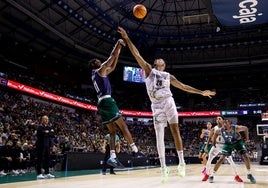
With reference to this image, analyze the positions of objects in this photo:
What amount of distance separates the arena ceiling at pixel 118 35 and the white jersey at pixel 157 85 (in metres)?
18.8

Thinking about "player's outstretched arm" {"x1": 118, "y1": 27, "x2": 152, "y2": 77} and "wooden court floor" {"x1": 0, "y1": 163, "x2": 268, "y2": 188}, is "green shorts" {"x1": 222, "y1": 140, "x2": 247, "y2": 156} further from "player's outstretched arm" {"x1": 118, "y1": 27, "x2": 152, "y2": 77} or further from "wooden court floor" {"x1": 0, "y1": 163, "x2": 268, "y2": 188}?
"player's outstretched arm" {"x1": 118, "y1": 27, "x2": 152, "y2": 77}

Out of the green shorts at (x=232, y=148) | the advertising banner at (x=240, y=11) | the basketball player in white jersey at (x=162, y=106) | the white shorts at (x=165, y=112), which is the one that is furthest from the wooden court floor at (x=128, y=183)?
the advertising banner at (x=240, y=11)

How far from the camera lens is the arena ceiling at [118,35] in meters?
26.4

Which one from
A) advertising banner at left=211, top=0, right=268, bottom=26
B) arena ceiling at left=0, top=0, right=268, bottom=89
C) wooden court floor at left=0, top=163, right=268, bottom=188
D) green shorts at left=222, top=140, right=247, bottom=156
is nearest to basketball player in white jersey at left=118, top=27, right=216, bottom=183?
advertising banner at left=211, top=0, right=268, bottom=26

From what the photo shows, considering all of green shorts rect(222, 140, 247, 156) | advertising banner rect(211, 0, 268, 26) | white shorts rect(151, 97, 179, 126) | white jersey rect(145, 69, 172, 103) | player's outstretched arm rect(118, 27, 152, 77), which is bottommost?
green shorts rect(222, 140, 247, 156)

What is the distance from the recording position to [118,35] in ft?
112

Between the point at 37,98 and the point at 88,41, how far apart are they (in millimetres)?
9052

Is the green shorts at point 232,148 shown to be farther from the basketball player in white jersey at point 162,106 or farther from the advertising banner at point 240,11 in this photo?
the advertising banner at point 240,11

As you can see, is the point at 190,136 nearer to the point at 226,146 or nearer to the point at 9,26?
the point at 9,26

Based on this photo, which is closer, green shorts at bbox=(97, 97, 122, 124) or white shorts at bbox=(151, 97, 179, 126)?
white shorts at bbox=(151, 97, 179, 126)

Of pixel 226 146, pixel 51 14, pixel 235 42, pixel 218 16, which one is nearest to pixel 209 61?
pixel 235 42

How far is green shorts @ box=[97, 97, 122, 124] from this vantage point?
6570mm

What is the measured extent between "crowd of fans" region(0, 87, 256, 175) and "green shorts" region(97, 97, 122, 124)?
6824 millimetres

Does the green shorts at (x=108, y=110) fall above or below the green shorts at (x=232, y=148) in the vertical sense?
above
